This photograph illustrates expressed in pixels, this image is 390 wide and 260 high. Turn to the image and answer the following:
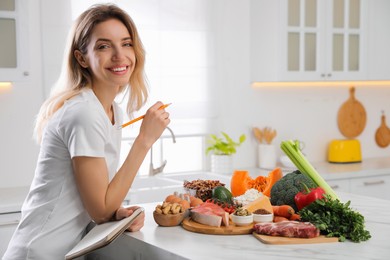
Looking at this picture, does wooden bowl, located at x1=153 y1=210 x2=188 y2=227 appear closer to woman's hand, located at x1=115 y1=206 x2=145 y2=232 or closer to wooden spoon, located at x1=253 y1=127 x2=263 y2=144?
woman's hand, located at x1=115 y1=206 x2=145 y2=232

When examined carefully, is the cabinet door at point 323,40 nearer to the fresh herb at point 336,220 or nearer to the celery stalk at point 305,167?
the celery stalk at point 305,167

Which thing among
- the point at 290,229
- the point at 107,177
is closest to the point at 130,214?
the point at 107,177

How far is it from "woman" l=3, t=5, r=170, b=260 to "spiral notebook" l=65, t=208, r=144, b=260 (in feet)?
0.20

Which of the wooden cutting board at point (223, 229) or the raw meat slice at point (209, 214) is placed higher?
the raw meat slice at point (209, 214)

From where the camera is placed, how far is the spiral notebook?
1.78 metres

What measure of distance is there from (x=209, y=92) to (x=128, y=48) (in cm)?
229

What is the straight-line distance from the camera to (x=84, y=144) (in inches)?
77.4

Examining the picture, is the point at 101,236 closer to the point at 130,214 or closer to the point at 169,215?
the point at 130,214

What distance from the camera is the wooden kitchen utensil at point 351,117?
204 inches

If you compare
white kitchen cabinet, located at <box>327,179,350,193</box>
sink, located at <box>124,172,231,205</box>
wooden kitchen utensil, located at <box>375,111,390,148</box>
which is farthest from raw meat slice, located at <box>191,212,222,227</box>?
wooden kitchen utensil, located at <box>375,111,390,148</box>

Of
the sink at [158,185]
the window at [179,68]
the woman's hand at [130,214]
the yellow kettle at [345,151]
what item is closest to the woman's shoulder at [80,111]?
the woman's hand at [130,214]

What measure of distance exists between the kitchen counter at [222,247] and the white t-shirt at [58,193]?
20 cm

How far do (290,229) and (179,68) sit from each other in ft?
8.39

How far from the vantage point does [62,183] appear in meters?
2.06
